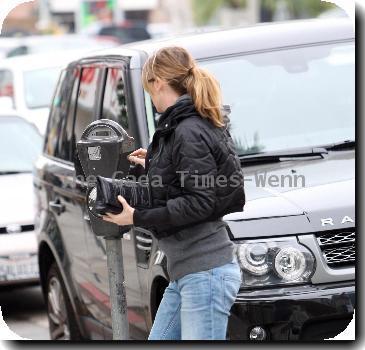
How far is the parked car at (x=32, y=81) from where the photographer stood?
44.4 ft

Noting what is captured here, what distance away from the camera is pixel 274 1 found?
3712cm

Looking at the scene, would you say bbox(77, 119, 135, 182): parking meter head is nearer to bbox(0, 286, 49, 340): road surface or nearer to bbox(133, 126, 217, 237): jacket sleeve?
bbox(133, 126, 217, 237): jacket sleeve

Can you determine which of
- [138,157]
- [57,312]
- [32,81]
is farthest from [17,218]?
[32,81]

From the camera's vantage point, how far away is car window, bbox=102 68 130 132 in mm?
5586

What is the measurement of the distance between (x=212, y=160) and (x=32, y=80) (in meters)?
10.2

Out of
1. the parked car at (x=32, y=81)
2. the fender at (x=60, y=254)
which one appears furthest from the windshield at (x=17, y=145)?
the parked car at (x=32, y=81)

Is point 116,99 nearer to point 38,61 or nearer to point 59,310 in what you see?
point 59,310

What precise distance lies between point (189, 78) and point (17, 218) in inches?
170

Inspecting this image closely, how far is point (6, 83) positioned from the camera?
14.5 m

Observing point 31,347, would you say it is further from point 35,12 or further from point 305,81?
point 35,12

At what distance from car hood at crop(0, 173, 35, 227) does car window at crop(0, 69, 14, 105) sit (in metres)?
5.53

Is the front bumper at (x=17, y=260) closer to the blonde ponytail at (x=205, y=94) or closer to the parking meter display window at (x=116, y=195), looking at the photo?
the parking meter display window at (x=116, y=195)

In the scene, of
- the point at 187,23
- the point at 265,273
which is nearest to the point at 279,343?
the point at 265,273

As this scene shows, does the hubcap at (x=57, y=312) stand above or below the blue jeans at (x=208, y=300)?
below
